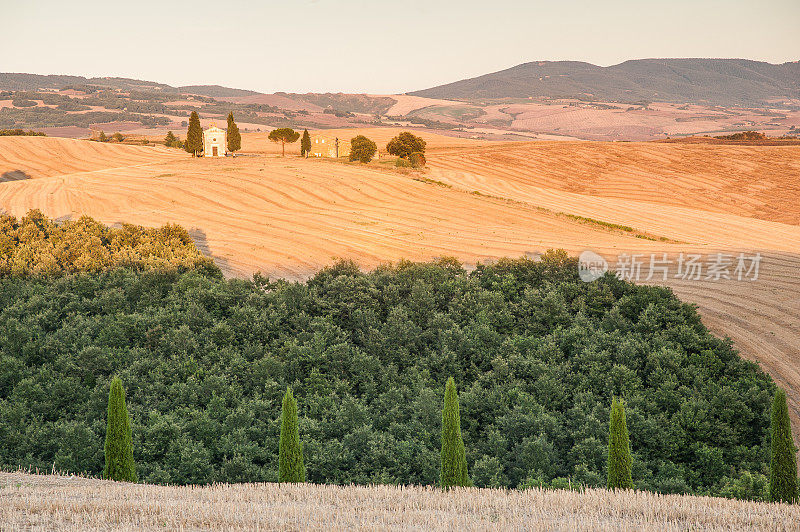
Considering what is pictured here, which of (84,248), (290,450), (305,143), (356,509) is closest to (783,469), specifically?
(356,509)

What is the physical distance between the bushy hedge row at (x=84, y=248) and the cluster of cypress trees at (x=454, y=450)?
18688 mm

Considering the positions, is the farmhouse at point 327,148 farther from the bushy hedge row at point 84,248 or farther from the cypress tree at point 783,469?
the cypress tree at point 783,469

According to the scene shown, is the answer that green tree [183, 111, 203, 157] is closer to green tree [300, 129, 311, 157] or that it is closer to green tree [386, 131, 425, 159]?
green tree [300, 129, 311, 157]

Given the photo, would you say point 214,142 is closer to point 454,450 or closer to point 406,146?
point 406,146

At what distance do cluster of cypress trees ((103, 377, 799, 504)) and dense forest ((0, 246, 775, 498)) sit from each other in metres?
1.07

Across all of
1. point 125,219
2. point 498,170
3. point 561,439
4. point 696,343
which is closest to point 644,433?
point 561,439

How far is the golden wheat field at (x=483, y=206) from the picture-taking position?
44.9 m

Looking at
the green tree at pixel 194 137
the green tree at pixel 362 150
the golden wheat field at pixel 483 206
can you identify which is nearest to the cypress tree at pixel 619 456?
the golden wheat field at pixel 483 206

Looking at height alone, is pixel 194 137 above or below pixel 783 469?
above

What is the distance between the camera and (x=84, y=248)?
123 feet

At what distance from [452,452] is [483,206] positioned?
5584cm

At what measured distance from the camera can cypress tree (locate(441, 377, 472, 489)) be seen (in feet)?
53.4

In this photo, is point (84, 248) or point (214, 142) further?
point (214, 142)

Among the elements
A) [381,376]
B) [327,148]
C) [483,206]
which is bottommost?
[381,376]
